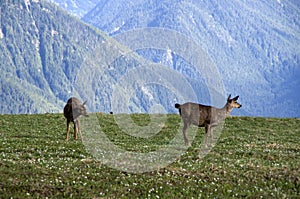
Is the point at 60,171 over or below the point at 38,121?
→ below

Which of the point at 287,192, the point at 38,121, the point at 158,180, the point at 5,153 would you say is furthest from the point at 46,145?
the point at 38,121

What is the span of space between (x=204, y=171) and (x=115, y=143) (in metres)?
11.0

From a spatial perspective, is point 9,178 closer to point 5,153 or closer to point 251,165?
point 5,153

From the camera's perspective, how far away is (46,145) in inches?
1153

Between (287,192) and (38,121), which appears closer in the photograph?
(287,192)

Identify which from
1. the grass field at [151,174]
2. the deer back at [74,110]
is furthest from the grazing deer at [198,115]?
the deer back at [74,110]

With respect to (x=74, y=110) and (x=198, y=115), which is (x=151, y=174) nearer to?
(x=198, y=115)

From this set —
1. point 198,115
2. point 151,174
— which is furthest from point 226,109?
point 151,174

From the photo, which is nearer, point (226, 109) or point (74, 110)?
point (74, 110)

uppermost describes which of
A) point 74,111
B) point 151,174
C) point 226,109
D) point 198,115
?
point 226,109

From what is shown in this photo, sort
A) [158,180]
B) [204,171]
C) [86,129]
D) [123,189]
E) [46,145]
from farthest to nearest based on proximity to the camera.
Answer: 1. [86,129]
2. [46,145]
3. [204,171]
4. [158,180]
5. [123,189]

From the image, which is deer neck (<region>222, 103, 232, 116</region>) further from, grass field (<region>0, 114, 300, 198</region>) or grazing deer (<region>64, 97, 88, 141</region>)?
grazing deer (<region>64, 97, 88, 141</region>)

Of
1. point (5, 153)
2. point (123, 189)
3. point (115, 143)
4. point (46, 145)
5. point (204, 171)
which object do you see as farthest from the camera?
point (115, 143)

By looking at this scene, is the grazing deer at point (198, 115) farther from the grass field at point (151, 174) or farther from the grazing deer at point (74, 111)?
the grazing deer at point (74, 111)
